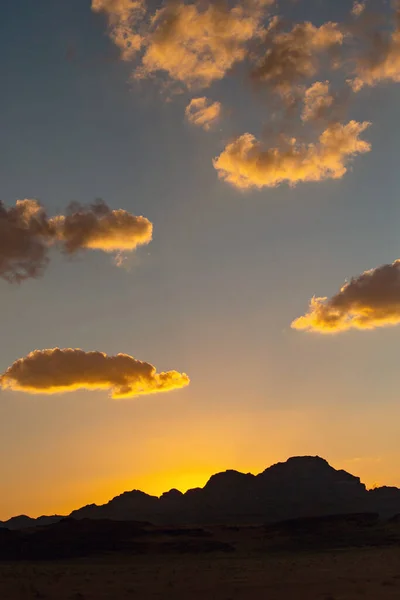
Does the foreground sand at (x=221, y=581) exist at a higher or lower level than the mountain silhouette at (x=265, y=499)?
lower

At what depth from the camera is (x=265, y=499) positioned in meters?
166

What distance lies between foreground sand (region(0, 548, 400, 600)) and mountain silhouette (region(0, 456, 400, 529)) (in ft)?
314

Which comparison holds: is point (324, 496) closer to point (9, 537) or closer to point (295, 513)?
point (295, 513)

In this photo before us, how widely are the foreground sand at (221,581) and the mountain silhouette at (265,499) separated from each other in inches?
3767

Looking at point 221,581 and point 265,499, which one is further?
point 265,499

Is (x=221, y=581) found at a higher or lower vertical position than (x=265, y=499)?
lower

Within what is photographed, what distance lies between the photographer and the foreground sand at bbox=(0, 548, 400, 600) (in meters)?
36.4

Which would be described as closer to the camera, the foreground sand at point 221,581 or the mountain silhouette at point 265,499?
the foreground sand at point 221,581

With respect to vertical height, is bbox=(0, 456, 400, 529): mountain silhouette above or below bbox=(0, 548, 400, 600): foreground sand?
above

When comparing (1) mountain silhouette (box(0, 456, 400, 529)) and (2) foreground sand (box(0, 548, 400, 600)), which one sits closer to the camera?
(2) foreground sand (box(0, 548, 400, 600))

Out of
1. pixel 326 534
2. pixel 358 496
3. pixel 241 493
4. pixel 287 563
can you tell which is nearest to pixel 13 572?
pixel 287 563

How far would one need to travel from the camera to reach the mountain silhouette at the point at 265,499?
511ft

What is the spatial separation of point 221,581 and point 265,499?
12997 cm

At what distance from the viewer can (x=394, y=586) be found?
37.1 m
